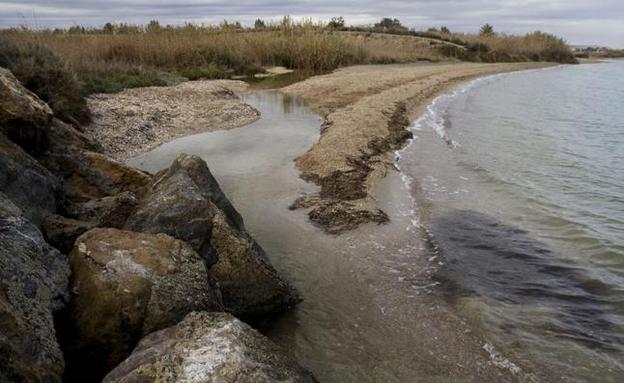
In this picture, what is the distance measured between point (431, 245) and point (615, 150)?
784cm

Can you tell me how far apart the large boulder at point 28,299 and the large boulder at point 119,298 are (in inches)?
5.8

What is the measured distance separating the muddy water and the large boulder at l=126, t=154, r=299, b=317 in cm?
28

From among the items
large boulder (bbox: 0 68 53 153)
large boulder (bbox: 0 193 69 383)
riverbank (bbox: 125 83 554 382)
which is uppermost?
large boulder (bbox: 0 68 53 153)

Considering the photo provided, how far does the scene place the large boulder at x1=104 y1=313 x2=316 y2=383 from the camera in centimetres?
262

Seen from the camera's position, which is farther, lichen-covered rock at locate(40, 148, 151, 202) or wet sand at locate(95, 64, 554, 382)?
lichen-covered rock at locate(40, 148, 151, 202)

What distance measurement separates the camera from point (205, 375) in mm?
2598

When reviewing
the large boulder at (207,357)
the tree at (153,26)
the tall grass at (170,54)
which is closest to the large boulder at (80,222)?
the large boulder at (207,357)

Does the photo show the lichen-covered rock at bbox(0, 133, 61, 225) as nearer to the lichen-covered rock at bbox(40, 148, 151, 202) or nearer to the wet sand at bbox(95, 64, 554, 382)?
the lichen-covered rock at bbox(40, 148, 151, 202)

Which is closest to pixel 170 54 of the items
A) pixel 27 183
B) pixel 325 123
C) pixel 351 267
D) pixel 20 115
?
pixel 325 123

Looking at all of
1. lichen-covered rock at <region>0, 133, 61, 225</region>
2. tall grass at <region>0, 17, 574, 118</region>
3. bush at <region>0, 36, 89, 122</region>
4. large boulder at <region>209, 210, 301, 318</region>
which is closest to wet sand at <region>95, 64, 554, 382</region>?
large boulder at <region>209, 210, 301, 318</region>

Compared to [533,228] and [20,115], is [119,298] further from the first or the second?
[533,228]

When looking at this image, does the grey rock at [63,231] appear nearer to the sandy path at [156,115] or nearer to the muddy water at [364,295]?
the muddy water at [364,295]

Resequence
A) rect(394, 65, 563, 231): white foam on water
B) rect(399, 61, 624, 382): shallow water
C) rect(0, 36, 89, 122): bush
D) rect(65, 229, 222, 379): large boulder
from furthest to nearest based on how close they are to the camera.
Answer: rect(0, 36, 89, 122): bush
rect(394, 65, 563, 231): white foam on water
rect(399, 61, 624, 382): shallow water
rect(65, 229, 222, 379): large boulder

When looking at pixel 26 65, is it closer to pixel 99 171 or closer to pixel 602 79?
pixel 99 171
